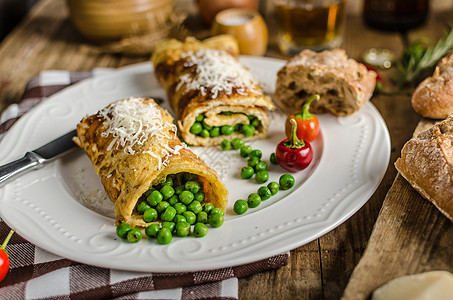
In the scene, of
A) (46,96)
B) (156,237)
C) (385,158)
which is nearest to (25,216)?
(156,237)

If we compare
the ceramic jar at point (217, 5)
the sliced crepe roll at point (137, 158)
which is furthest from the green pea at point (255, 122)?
the ceramic jar at point (217, 5)

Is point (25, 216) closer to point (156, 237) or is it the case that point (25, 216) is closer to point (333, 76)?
point (156, 237)

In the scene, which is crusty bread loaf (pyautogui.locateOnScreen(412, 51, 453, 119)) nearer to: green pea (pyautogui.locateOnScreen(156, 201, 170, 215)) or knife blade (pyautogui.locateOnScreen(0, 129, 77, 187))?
green pea (pyautogui.locateOnScreen(156, 201, 170, 215))

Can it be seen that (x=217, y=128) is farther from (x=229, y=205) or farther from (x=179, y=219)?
(x=179, y=219)

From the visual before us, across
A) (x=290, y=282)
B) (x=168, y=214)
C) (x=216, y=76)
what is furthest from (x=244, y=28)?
(x=290, y=282)

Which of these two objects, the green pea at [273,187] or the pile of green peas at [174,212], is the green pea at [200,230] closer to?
the pile of green peas at [174,212]

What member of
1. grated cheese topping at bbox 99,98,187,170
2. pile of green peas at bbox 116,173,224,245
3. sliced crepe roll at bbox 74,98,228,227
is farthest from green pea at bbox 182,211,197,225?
grated cheese topping at bbox 99,98,187,170
